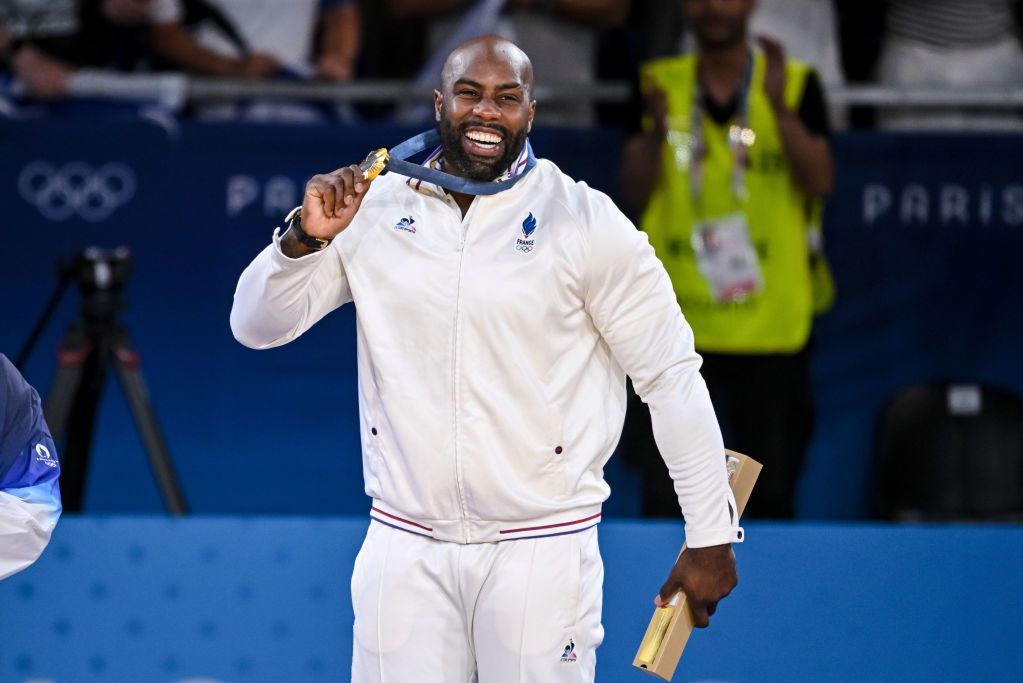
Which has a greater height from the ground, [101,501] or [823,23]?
[823,23]

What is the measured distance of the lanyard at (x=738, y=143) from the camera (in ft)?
18.4

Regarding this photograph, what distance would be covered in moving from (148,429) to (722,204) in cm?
209

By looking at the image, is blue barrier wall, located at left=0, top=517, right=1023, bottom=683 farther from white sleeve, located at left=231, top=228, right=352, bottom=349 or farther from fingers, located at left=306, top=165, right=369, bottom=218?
fingers, located at left=306, top=165, right=369, bottom=218

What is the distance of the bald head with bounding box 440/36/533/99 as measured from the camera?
3475mm

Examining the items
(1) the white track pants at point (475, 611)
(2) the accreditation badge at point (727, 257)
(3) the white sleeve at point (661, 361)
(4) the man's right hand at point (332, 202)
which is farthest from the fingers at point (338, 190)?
(2) the accreditation badge at point (727, 257)

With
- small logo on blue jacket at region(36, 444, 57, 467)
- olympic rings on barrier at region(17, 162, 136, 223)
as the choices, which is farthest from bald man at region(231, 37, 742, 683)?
olympic rings on barrier at region(17, 162, 136, 223)

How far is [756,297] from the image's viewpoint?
566cm

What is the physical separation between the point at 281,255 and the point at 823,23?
11.7 ft

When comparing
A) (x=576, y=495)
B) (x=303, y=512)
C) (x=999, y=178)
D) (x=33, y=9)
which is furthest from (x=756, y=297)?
(x=33, y=9)

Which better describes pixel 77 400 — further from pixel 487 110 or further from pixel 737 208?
pixel 487 110

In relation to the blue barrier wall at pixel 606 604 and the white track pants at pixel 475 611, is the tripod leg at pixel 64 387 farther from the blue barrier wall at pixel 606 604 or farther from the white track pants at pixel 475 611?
the white track pants at pixel 475 611

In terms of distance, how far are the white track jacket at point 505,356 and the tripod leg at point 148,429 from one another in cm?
200

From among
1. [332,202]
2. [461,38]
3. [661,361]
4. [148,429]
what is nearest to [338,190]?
[332,202]

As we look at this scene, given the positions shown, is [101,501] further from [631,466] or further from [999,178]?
[999,178]
